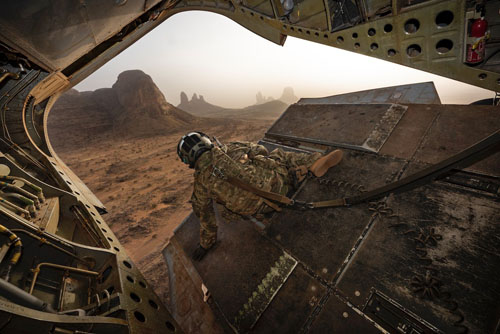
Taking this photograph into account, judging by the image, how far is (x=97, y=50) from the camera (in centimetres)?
357

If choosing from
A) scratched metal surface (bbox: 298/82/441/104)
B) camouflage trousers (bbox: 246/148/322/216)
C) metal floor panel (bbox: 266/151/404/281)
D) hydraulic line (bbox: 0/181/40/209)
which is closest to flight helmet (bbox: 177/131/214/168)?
camouflage trousers (bbox: 246/148/322/216)

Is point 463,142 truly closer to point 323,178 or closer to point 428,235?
point 428,235

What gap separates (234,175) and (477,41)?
Answer: 258cm

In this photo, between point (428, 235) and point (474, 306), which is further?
point (428, 235)

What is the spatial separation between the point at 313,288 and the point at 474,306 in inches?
44.0

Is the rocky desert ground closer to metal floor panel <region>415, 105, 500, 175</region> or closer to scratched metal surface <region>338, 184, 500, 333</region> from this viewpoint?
scratched metal surface <region>338, 184, 500, 333</region>

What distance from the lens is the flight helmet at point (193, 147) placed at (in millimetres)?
2885

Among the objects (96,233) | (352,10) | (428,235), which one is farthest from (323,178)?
(96,233)

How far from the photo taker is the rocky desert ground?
19.1 feet

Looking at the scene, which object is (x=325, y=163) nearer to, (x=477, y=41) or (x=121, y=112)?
(x=477, y=41)

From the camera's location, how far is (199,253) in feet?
9.87

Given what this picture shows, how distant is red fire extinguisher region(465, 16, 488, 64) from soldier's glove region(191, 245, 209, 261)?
3.59m

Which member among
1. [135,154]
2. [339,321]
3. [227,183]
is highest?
[227,183]

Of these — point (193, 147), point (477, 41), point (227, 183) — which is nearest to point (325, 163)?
point (227, 183)
